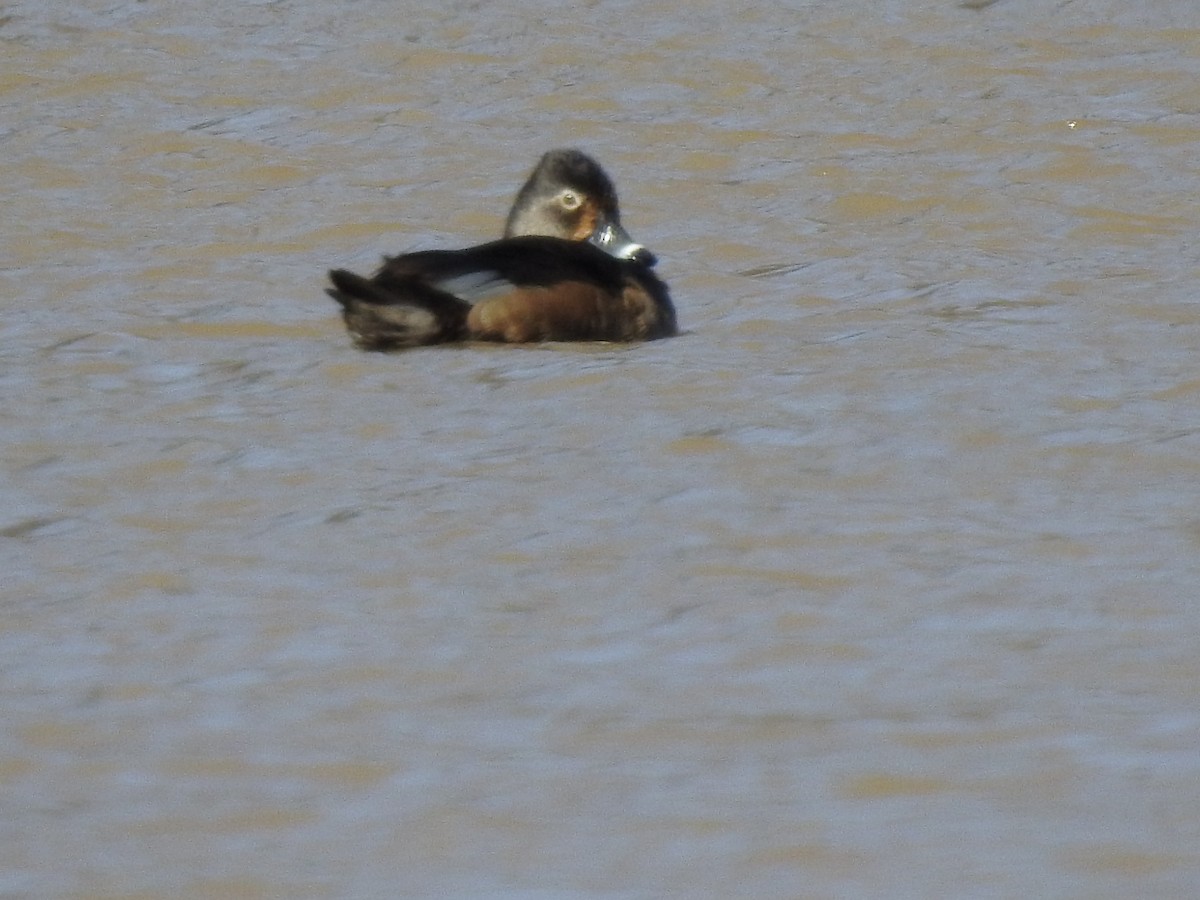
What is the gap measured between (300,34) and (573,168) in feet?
19.2

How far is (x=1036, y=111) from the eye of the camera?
12.0 metres

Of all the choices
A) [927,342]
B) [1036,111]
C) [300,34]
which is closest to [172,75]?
[300,34]

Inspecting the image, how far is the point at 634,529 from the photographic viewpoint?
560cm

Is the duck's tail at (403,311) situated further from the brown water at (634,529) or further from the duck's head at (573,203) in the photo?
the duck's head at (573,203)

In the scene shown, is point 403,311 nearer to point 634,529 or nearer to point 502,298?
point 502,298

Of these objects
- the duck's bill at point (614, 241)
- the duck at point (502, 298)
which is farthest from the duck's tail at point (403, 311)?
the duck's bill at point (614, 241)

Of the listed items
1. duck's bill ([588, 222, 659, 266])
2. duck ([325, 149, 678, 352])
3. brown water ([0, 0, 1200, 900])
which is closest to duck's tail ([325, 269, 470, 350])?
duck ([325, 149, 678, 352])

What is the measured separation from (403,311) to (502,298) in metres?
0.30

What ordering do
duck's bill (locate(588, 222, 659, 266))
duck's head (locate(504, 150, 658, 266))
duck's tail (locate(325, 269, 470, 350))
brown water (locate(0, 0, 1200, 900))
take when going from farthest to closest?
duck's head (locate(504, 150, 658, 266)) < duck's bill (locate(588, 222, 659, 266)) < duck's tail (locate(325, 269, 470, 350)) < brown water (locate(0, 0, 1200, 900))

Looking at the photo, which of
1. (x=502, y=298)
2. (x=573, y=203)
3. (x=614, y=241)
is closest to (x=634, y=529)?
(x=502, y=298)

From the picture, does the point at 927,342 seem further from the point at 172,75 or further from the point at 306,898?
the point at 172,75

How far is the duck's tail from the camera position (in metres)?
7.59

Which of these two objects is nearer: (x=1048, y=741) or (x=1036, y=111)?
(x=1048, y=741)

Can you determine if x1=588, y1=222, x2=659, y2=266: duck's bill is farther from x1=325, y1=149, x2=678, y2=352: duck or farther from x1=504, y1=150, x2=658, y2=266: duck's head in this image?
x1=325, y1=149, x2=678, y2=352: duck
